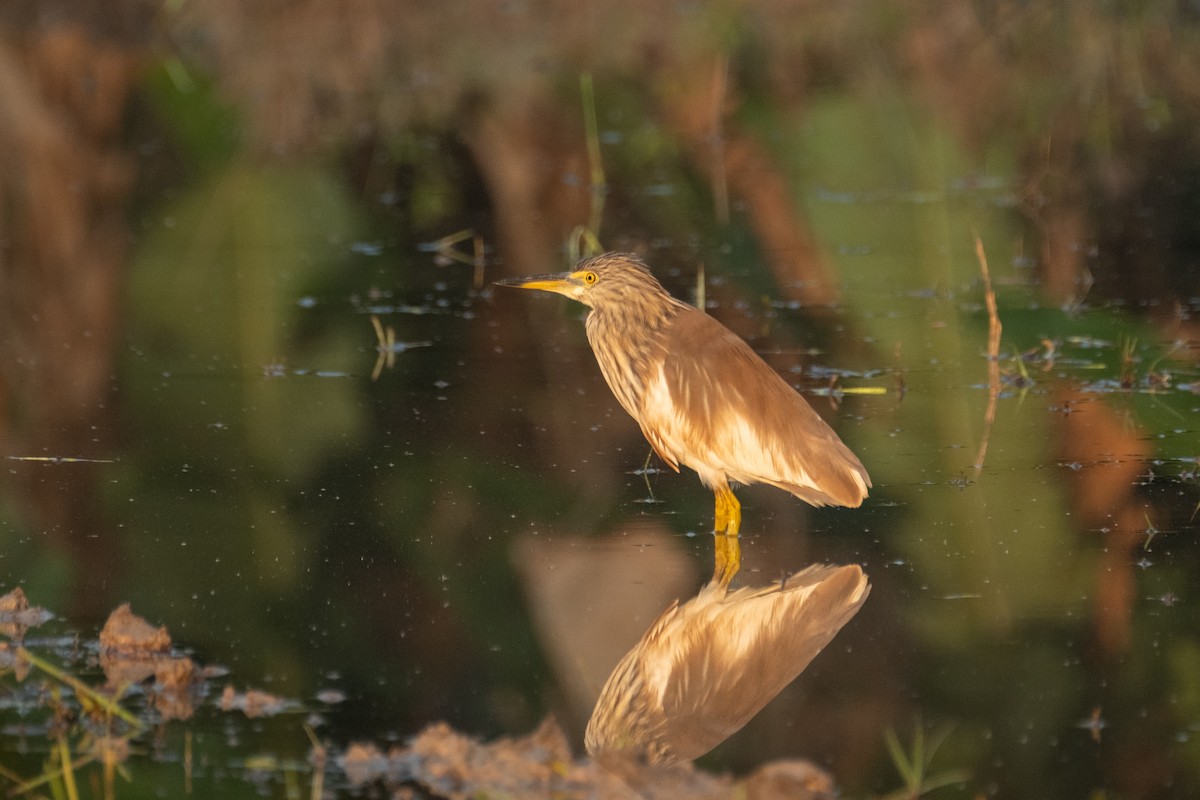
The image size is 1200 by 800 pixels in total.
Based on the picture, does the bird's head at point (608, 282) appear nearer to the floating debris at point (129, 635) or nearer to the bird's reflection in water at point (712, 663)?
the bird's reflection in water at point (712, 663)

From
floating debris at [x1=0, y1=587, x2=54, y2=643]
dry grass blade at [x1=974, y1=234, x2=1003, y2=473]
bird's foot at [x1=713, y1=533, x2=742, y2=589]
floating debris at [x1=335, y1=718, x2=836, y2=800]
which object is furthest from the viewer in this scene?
A: dry grass blade at [x1=974, y1=234, x2=1003, y2=473]

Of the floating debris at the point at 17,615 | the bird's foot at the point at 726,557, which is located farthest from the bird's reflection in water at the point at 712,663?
the floating debris at the point at 17,615

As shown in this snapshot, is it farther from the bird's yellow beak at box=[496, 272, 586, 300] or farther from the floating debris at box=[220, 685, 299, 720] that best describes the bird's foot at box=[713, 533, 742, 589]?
the floating debris at box=[220, 685, 299, 720]

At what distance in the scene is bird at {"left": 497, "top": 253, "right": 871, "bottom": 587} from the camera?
486 centimetres

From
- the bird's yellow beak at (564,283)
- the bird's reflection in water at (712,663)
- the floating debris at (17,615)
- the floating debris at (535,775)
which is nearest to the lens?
the floating debris at (535,775)

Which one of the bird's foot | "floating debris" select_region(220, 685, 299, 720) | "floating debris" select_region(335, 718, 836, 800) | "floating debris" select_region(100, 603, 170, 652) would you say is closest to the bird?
the bird's foot

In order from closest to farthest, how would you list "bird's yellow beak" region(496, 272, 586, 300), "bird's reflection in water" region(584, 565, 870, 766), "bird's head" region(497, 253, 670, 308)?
"bird's reflection in water" region(584, 565, 870, 766) < "bird's head" region(497, 253, 670, 308) < "bird's yellow beak" region(496, 272, 586, 300)

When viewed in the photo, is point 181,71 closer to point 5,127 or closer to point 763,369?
point 5,127

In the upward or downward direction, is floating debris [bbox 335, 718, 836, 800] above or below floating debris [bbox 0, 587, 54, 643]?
below

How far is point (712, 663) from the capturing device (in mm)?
4145

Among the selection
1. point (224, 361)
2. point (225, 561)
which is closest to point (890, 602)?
point (225, 561)

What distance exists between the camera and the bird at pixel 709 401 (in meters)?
4.86

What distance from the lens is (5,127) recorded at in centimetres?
1093

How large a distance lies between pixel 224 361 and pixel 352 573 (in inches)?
92.4
